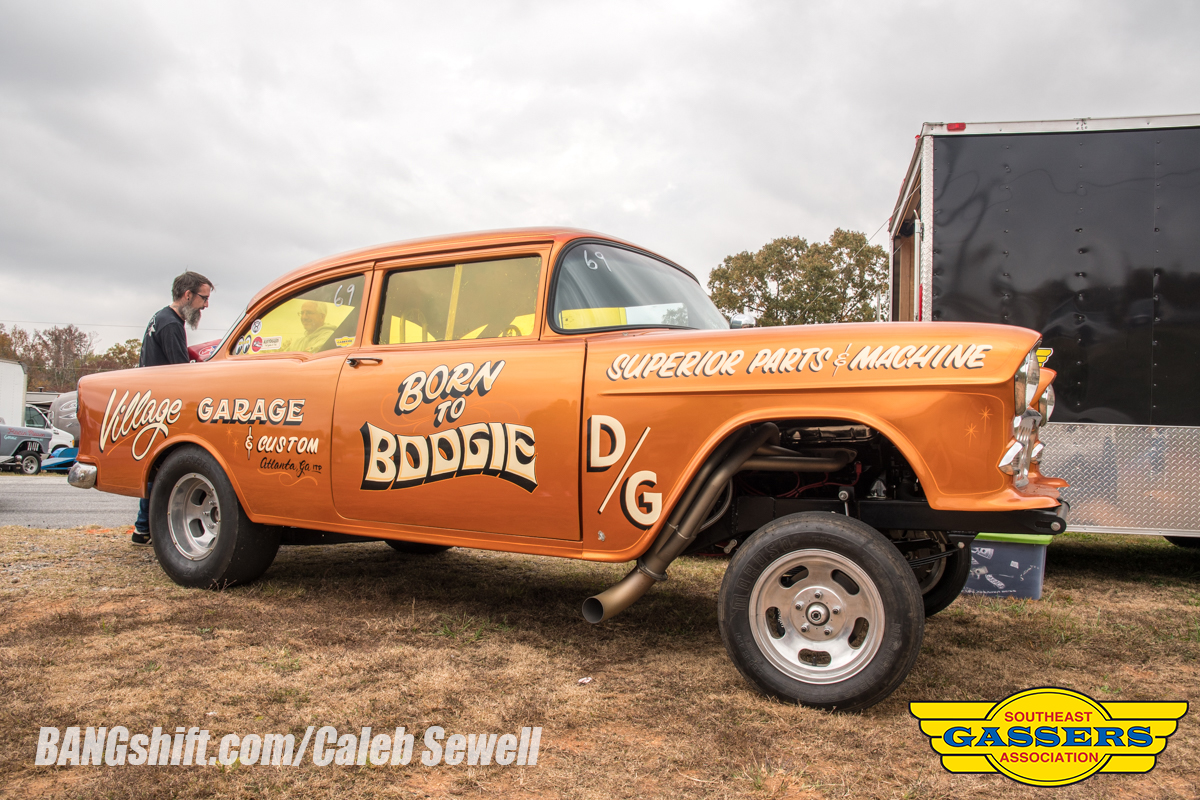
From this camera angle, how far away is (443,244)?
3.91m

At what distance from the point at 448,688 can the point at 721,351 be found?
1.70m

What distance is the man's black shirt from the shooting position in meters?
5.48

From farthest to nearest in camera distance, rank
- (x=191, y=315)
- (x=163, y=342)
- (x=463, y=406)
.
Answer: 1. (x=191, y=315)
2. (x=163, y=342)
3. (x=463, y=406)

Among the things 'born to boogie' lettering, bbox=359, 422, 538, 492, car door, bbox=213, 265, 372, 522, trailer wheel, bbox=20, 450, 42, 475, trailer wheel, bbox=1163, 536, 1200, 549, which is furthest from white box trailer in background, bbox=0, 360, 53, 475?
trailer wheel, bbox=1163, 536, 1200, 549

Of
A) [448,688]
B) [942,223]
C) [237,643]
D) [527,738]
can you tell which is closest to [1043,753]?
[527,738]

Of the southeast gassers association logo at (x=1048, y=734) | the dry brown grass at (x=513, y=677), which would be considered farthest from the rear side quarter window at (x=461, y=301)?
the southeast gassers association logo at (x=1048, y=734)

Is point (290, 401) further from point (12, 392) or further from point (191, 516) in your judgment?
point (12, 392)

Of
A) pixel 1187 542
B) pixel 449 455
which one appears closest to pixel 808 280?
pixel 1187 542

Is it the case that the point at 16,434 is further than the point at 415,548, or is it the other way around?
the point at 16,434

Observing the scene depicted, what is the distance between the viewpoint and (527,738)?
2449 mm

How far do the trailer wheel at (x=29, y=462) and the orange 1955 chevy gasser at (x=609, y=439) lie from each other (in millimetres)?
16891

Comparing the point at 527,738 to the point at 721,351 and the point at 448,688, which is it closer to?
the point at 448,688

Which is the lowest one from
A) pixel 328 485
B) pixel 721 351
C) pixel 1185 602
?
pixel 1185 602

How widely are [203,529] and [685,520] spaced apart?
3.20 meters
